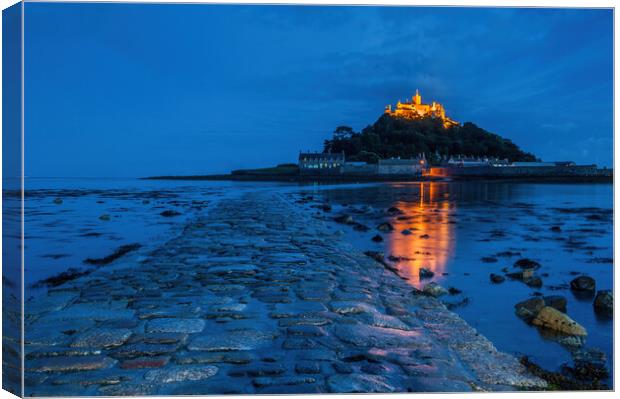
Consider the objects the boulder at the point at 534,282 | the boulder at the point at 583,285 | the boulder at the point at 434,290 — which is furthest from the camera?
the boulder at the point at 534,282

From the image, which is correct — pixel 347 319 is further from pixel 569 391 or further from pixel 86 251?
pixel 86 251

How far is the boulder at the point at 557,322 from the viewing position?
5051 mm

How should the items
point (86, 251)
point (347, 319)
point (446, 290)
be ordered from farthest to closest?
point (86, 251), point (446, 290), point (347, 319)

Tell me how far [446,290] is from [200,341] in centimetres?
371

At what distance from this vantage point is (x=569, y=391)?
371 centimetres

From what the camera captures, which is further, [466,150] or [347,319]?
[466,150]

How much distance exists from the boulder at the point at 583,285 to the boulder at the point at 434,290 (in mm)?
1969

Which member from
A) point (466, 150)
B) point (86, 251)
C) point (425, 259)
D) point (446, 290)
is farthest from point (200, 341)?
point (466, 150)

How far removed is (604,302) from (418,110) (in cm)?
12767

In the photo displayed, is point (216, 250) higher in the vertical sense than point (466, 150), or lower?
lower

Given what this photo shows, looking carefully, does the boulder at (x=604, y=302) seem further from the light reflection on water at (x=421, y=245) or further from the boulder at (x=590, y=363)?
the light reflection on water at (x=421, y=245)

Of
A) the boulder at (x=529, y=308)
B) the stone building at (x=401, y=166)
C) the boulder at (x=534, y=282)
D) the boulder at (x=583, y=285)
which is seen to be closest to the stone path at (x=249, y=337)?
the boulder at (x=529, y=308)

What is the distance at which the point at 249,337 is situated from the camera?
13.7ft

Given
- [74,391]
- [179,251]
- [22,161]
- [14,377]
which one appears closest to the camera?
[74,391]
